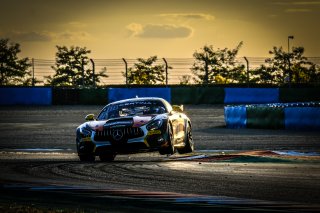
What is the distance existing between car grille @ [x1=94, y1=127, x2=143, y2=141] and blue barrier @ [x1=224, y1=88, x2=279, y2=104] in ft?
81.3

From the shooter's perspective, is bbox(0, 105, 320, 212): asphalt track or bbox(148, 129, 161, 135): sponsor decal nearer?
bbox(0, 105, 320, 212): asphalt track

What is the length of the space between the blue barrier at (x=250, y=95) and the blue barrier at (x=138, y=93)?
2761 mm

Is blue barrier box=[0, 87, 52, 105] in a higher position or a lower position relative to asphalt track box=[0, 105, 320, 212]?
higher

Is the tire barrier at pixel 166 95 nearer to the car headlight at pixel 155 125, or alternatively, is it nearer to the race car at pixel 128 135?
the race car at pixel 128 135

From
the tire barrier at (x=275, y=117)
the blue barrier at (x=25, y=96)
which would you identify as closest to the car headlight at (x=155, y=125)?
the tire barrier at (x=275, y=117)

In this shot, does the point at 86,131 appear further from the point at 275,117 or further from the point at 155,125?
the point at 275,117

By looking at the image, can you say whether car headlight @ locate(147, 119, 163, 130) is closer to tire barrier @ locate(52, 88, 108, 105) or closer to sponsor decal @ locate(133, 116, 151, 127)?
sponsor decal @ locate(133, 116, 151, 127)

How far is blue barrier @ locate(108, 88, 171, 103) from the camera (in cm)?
4050

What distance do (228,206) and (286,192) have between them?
1315mm

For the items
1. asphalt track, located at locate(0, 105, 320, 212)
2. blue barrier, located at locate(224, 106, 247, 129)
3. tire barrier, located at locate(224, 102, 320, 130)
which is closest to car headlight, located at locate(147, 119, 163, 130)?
asphalt track, located at locate(0, 105, 320, 212)

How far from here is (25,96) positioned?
1667 inches

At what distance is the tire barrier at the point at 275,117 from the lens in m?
25.3

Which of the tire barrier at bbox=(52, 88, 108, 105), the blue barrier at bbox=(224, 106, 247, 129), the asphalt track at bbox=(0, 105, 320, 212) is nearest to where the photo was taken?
the asphalt track at bbox=(0, 105, 320, 212)

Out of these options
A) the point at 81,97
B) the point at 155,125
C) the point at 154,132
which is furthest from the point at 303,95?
the point at 154,132
